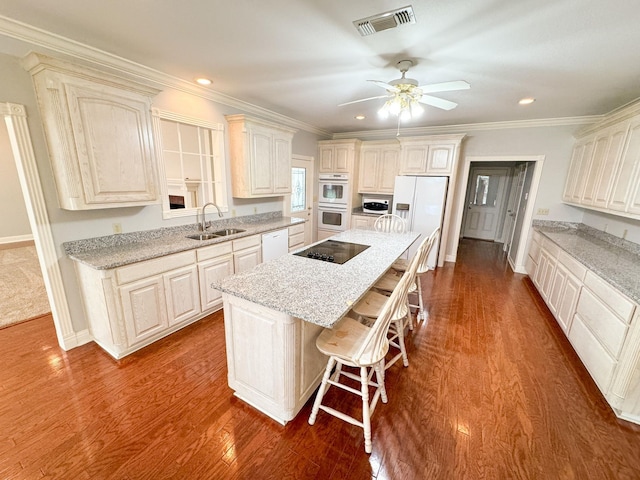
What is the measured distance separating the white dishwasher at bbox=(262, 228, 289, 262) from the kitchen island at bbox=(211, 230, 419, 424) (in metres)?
1.55

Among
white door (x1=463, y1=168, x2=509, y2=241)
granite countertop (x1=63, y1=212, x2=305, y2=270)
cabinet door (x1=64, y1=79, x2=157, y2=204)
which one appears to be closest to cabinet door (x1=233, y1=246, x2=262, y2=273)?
granite countertop (x1=63, y1=212, x2=305, y2=270)

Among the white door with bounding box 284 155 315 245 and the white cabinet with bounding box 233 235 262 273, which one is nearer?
the white cabinet with bounding box 233 235 262 273

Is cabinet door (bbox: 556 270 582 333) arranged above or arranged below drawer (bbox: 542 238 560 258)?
below

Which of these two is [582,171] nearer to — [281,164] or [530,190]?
[530,190]

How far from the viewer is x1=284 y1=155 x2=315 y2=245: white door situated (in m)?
4.93

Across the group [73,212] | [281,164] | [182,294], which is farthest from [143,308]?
[281,164]

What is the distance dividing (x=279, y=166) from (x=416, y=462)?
12.0 ft

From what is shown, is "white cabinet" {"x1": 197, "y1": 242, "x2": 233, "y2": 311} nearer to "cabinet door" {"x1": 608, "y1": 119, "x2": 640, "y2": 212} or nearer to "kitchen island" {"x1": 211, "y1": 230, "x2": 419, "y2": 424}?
"kitchen island" {"x1": 211, "y1": 230, "x2": 419, "y2": 424}

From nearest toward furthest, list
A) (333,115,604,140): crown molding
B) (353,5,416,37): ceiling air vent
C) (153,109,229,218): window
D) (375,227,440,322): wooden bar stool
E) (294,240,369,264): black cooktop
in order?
(353,5,416,37): ceiling air vent → (294,240,369,264): black cooktop → (375,227,440,322): wooden bar stool → (153,109,229,218): window → (333,115,604,140): crown molding

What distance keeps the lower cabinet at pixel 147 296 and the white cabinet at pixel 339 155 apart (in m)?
3.10

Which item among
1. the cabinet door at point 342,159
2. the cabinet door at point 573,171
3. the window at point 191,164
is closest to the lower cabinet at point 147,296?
the window at point 191,164

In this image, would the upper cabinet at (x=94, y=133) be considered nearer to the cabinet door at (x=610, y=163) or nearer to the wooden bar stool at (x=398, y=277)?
the wooden bar stool at (x=398, y=277)

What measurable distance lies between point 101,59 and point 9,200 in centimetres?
472

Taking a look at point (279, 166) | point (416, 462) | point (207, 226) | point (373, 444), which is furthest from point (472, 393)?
point (279, 166)
